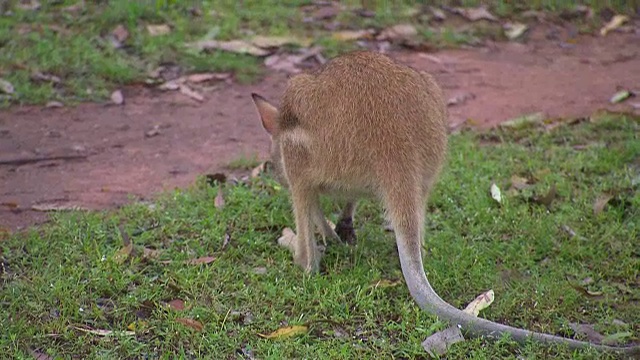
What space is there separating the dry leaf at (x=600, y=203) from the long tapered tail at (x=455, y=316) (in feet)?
4.54

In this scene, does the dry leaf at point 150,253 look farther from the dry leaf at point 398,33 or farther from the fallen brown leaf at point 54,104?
the dry leaf at point 398,33

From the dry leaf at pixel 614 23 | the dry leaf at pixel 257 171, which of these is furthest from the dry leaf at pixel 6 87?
the dry leaf at pixel 614 23

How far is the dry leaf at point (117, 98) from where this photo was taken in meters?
6.27

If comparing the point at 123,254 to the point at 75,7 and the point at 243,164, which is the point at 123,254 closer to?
the point at 243,164

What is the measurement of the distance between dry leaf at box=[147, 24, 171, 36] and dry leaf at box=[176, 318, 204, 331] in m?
4.04

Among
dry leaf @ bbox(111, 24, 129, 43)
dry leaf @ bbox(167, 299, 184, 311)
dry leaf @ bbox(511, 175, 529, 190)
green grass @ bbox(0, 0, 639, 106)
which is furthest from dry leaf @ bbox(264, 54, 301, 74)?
dry leaf @ bbox(167, 299, 184, 311)

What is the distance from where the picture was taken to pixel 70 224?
4.40 m

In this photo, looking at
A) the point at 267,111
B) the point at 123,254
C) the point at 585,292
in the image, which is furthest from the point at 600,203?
the point at 123,254

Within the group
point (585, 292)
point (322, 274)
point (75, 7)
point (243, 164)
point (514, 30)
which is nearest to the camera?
point (585, 292)

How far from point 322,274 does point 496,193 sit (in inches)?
48.7

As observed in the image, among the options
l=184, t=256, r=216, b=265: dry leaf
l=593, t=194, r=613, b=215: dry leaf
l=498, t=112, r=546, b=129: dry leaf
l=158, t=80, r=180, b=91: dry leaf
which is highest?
l=593, t=194, r=613, b=215: dry leaf

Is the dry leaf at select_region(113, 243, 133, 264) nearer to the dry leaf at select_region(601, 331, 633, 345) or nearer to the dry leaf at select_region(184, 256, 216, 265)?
the dry leaf at select_region(184, 256, 216, 265)

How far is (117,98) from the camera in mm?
6305

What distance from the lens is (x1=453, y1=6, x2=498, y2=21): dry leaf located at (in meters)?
8.11
